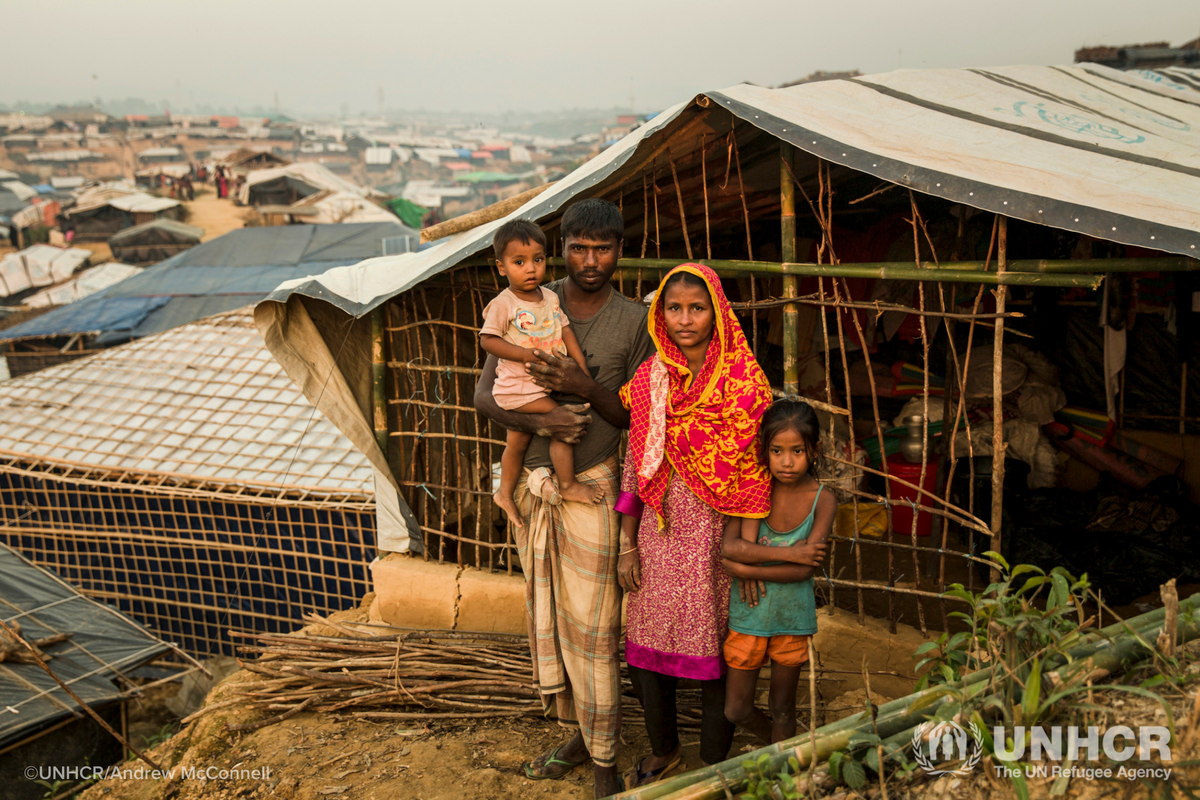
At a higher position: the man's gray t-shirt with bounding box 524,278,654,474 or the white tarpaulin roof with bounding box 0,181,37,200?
the white tarpaulin roof with bounding box 0,181,37,200

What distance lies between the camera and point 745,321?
209 inches

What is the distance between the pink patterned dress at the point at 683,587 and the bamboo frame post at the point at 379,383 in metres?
1.86

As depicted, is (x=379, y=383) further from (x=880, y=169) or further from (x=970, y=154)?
(x=970, y=154)

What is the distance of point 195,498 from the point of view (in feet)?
21.1

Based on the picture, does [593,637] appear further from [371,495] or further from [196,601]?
[196,601]

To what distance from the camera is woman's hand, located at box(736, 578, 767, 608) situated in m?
2.26

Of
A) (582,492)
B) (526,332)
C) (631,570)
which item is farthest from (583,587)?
(526,332)

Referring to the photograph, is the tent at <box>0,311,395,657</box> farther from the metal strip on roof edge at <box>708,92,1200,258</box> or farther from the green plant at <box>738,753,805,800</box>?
the green plant at <box>738,753,805,800</box>

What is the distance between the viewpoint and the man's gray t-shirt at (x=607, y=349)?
237 cm

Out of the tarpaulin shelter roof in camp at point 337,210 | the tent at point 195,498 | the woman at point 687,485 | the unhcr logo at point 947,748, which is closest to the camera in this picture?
the unhcr logo at point 947,748

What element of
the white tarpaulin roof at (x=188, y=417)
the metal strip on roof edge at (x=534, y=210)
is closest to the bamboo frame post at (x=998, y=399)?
the metal strip on roof edge at (x=534, y=210)

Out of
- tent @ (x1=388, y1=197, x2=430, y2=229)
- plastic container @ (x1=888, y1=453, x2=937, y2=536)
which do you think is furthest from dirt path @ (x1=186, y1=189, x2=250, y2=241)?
plastic container @ (x1=888, y1=453, x2=937, y2=536)

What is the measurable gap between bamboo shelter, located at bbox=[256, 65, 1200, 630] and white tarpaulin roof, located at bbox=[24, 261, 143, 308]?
76.9 ft

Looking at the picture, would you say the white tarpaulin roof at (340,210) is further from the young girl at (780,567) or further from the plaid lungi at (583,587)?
the young girl at (780,567)
